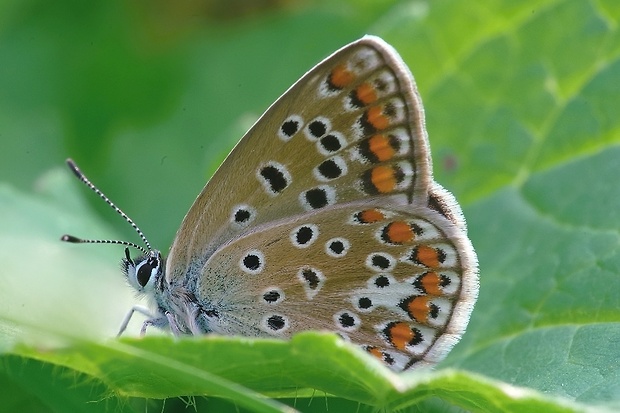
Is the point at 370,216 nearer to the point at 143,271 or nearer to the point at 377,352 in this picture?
the point at 377,352

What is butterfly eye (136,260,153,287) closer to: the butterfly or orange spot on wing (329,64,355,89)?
the butterfly

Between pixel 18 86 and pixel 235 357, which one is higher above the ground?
pixel 235 357

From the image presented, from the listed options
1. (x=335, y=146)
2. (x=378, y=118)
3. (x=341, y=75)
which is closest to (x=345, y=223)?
(x=335, y=146)

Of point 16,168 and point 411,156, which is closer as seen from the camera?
point 411,156

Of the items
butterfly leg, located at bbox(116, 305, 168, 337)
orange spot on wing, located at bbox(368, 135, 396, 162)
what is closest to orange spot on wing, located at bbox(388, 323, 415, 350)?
orange spot on wing, located at bbox(368, 135, 396, 162)

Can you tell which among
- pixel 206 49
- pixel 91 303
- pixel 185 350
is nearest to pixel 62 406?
pixel 91 303

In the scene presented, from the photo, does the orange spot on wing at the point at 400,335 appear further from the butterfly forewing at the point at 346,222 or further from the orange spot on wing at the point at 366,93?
the orange spot on wing at the point at 366,93

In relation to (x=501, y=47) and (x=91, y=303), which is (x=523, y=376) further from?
(x=501, y=47)
